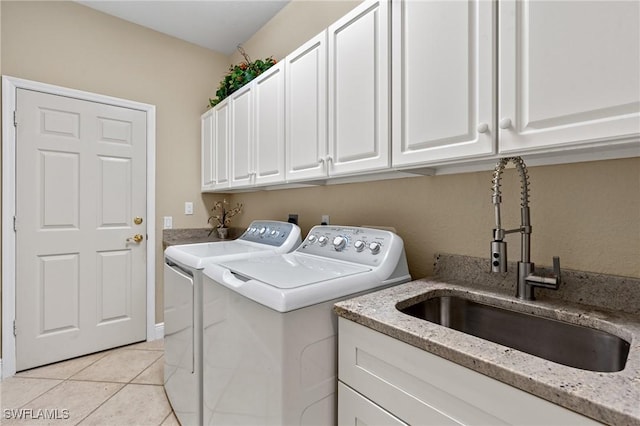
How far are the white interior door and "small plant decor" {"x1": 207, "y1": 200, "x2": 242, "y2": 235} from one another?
623 millimetres

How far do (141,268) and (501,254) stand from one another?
274 cm

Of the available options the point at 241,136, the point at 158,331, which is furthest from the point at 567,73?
the point at 158,331

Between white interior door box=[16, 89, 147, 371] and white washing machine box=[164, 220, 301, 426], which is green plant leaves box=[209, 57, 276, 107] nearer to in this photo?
white interior door box=[16, 89, 147, 371]

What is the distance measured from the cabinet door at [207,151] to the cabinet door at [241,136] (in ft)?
1.43

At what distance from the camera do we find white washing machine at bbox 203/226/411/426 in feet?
3.09

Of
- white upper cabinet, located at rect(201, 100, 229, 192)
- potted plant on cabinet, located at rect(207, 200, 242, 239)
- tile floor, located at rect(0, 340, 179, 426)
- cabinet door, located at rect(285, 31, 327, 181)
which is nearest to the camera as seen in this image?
cabinet door, located at rect(285, 31, 327, 181)

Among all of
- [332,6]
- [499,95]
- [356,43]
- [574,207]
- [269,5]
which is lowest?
[574,207]

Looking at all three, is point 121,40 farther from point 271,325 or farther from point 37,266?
point 271,325

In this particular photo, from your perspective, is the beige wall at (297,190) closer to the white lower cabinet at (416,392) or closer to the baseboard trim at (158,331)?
the baseboard trim at (158,331)

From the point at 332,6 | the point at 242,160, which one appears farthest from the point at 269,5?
the point at 242,160

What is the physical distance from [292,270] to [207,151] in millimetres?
1949

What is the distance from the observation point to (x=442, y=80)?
1055 millimetres

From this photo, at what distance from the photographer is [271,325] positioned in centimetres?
96

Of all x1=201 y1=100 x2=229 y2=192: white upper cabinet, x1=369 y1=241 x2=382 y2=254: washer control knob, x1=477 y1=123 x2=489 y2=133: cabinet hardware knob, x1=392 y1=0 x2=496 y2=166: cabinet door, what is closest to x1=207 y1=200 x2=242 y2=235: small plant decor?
x1=201 y1=100 x2=229 y2=192: white upper cabinet
